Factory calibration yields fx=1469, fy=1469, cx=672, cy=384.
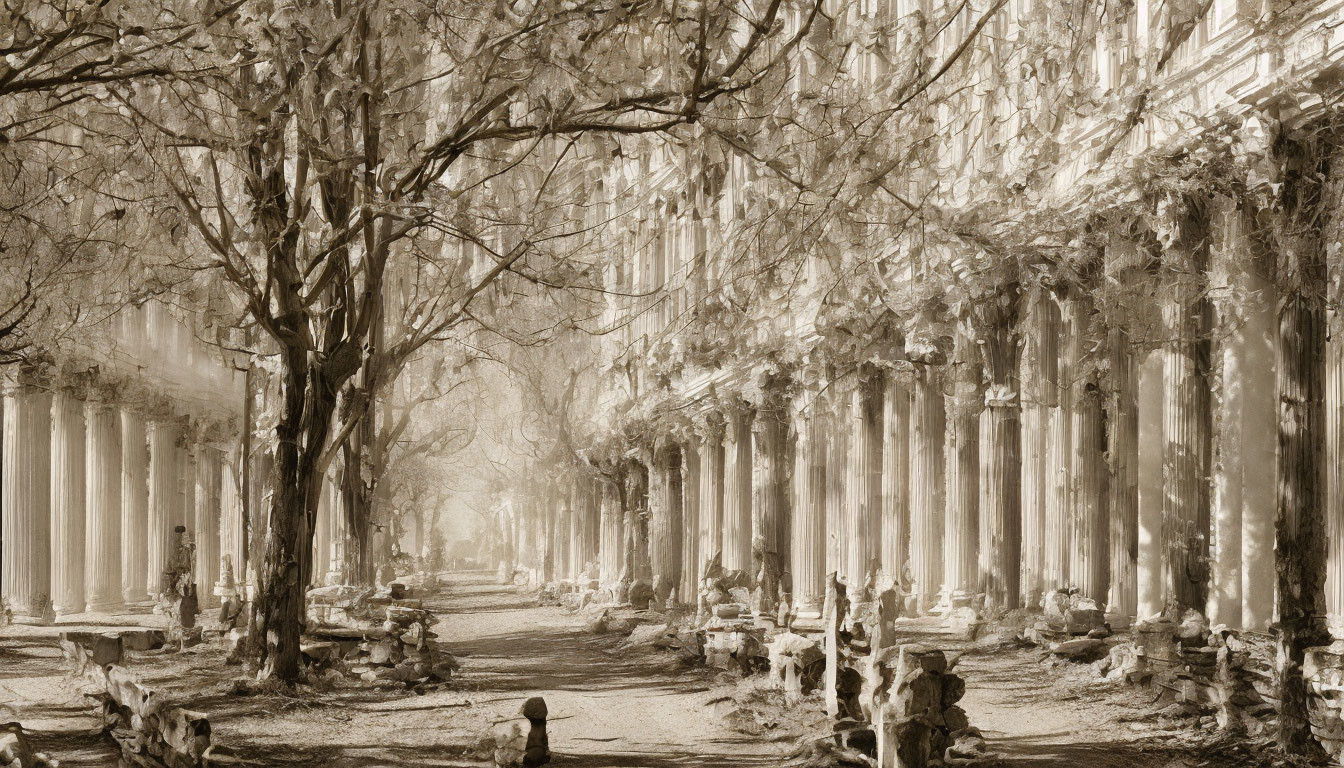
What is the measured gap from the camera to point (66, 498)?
30.0 meters

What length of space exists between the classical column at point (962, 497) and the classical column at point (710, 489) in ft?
35.3

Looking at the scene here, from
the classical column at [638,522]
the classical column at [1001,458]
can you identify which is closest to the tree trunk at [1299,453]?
the classical column at [1001,458]

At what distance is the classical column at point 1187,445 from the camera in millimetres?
14984

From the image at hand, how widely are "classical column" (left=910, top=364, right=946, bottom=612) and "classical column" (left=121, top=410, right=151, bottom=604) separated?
820 inches

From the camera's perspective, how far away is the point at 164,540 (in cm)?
3709

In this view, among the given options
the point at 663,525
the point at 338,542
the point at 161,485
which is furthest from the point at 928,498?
the point at 161,485

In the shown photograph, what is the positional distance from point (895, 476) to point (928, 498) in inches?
41.2

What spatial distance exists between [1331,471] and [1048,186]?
5221mm

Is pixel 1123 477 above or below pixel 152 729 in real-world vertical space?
above

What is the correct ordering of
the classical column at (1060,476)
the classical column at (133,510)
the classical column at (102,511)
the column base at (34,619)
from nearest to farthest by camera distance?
the classical column at (1060,476) → the column base at (34,619) → the classical column at (102,511) → the classical column at (133,510)

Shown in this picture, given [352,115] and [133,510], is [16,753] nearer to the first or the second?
[352,115]

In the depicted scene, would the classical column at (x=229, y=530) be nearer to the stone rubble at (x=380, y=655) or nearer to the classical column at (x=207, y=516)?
the classical column at (x=207, y=516)

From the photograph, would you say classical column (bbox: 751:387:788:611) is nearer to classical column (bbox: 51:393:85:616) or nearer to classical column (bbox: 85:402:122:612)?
classical column (bbox: 51:393:85:616)

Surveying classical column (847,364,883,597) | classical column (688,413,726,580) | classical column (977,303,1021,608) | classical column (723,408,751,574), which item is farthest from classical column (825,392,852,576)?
classical column (688,413,726,580)
